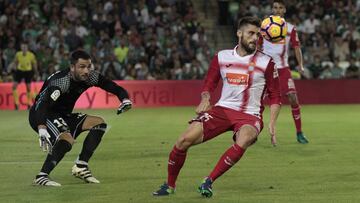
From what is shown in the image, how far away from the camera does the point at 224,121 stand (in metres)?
8.89

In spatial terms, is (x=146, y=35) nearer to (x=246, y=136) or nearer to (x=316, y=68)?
(x=316, y=68)

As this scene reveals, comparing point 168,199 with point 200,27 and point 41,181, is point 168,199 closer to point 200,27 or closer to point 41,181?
point 41,181

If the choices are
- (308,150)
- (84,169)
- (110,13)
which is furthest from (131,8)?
(84,169)

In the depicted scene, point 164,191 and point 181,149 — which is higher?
point 181,149

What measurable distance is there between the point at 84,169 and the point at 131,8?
804 inches

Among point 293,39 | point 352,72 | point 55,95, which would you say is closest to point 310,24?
point 352,72

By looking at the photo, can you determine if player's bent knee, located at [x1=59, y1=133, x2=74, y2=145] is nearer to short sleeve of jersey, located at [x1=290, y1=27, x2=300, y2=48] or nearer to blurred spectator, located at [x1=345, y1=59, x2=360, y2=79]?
short sleeve of jersey, located at [x1=290, y1=27, x2=300, y2=48]

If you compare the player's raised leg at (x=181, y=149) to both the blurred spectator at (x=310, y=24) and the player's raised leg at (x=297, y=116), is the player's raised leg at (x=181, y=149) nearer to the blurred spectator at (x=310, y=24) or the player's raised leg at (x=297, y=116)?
the player's raised leg at (x=297, y=116)

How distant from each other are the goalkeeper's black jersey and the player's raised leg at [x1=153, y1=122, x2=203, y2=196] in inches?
53.4

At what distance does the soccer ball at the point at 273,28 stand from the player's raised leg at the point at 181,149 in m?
5.21

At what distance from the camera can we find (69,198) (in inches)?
345

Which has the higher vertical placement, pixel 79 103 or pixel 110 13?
pixel 110 13

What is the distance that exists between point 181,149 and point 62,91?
1.86 m

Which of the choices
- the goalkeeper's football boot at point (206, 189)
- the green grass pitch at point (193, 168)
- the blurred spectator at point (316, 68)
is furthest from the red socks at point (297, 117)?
the blurred spectator at point (316, 68)
